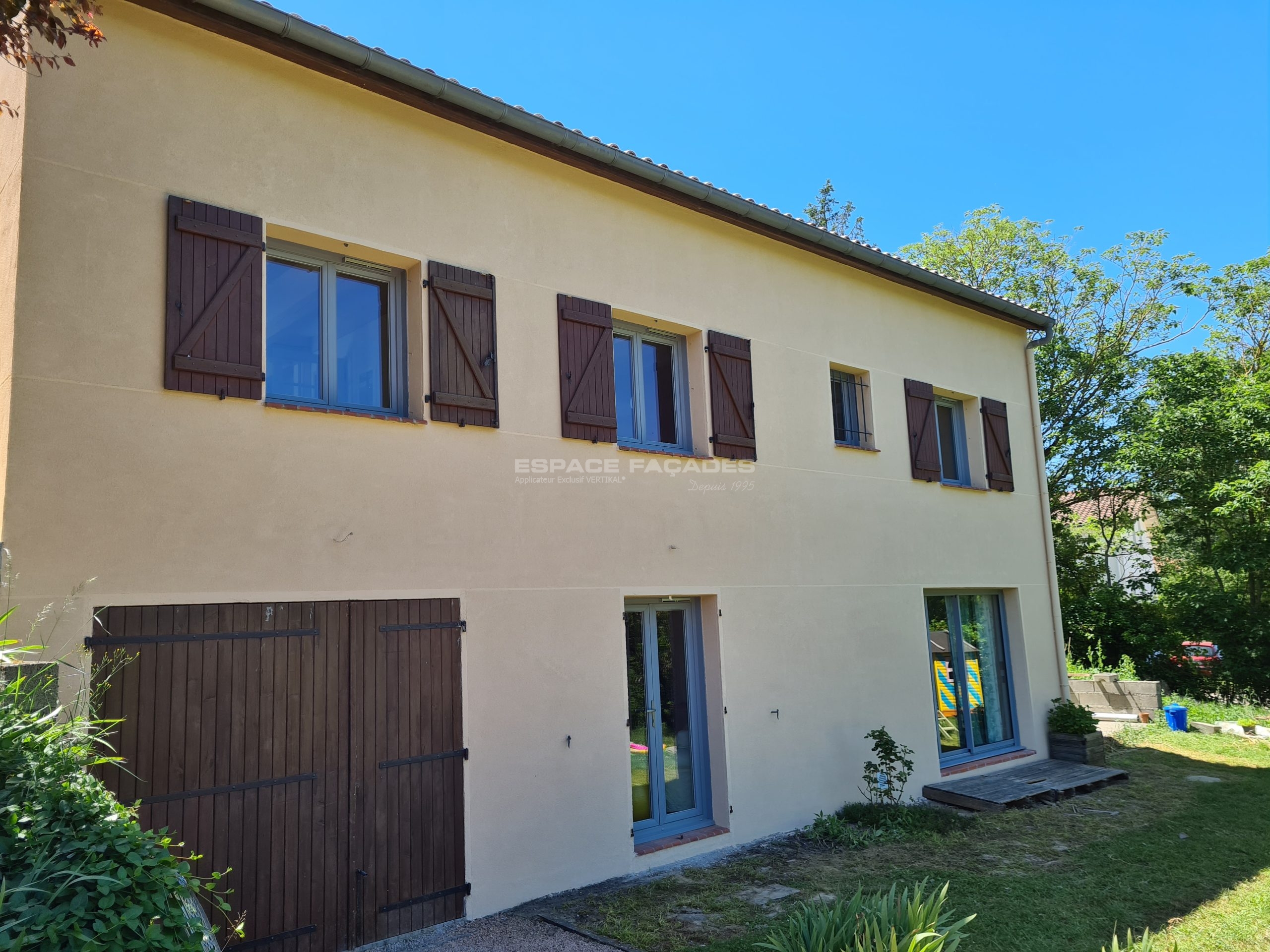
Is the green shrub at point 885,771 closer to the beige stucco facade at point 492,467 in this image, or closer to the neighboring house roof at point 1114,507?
the beige stucco facade at point 492,467

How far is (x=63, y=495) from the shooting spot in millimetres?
4602

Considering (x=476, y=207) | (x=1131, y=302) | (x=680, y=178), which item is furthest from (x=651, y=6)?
(x=1131, y=302)

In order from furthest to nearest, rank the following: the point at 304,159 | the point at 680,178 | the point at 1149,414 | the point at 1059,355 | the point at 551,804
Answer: the point at 1059,355 < the point at 1149,414 < the point at 680,178 < the point at 551,804 < the point at 304,159

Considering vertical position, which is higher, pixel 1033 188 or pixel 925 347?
pixel 1033 188

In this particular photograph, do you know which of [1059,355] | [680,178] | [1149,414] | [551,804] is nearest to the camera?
[551,804]

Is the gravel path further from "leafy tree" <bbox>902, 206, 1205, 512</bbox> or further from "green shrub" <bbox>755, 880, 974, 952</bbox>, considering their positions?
"leafy tree" <bbox>902, 206, 1205, 512</bbox>

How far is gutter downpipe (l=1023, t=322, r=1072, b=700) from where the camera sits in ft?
38.3

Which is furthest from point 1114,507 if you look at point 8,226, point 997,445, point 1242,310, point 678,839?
point 8,226

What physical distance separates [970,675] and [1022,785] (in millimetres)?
1572

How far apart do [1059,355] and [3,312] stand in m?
20.5

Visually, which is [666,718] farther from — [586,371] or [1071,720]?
[1071,720]

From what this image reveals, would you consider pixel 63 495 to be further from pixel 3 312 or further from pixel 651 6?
pixel 651 6

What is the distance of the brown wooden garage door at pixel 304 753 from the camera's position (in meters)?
4.77

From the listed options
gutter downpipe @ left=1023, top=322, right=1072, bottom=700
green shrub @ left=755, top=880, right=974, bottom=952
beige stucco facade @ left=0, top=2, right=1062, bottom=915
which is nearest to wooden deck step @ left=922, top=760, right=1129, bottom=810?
beige stucco facade @ left=0, top=2, right=1062, bottom=915
